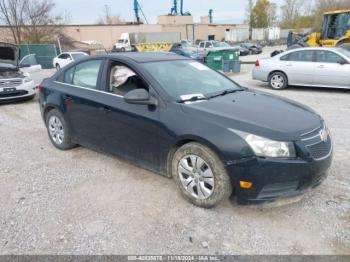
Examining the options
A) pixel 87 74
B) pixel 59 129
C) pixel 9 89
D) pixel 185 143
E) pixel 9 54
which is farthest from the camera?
pixel 9 54

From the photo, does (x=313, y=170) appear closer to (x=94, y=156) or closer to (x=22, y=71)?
(x=94, y=156)

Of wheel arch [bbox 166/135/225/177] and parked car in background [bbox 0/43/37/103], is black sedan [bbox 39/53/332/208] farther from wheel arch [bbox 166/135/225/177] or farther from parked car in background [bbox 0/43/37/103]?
parked car in background [bbox 0/43/37/103]

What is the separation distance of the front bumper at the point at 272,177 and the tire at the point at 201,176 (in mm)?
121

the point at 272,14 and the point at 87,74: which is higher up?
the point at 272,14

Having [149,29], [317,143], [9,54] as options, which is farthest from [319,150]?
[149,29]

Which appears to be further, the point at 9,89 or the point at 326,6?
the point at 326,6

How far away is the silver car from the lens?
839cm

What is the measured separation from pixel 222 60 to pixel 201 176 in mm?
12281

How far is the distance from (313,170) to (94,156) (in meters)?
3.05

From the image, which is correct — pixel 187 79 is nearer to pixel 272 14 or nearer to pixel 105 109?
pixel 105 109

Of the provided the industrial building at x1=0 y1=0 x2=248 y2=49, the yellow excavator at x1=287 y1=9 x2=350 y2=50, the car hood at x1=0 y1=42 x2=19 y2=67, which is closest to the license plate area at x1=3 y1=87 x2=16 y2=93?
the car hood at x1=0 y1=42 x2=19 y2=67

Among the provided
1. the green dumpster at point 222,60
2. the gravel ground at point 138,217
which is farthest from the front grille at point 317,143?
the green dumpster at point 222,60

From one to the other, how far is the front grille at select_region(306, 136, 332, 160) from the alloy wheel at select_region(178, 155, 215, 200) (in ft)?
3.06

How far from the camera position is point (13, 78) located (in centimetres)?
840
